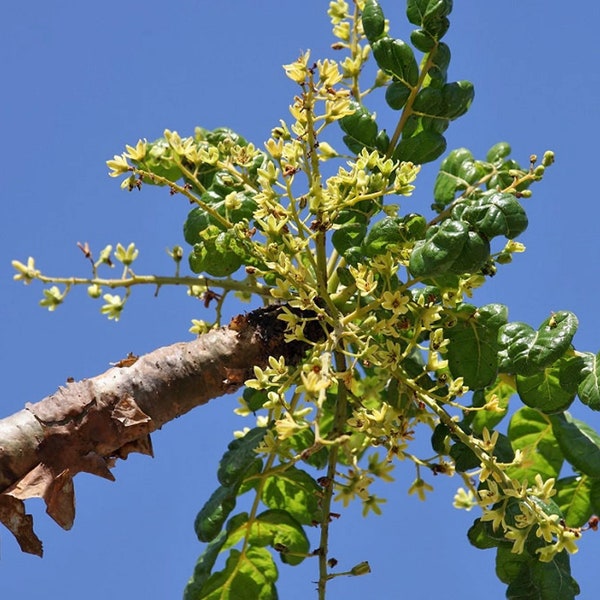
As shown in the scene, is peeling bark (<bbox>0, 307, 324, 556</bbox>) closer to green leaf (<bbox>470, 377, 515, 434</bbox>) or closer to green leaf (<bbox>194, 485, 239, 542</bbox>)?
green leaf (<bbox>194, 485, 239, 542</bbox>)

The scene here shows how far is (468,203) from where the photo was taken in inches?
120

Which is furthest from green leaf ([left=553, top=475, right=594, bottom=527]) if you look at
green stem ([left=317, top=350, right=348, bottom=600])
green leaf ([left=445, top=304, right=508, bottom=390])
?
green stem ([left=317, top=350, right=348, bottom=600])

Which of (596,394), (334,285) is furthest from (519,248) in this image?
(334,285)

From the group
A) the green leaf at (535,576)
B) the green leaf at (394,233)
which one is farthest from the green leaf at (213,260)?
the green leaf at (535,576)

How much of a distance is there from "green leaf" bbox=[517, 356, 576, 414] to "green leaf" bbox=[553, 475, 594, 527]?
2.03ft

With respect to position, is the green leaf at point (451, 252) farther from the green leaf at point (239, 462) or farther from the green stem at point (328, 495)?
the green leaf at point (239, 462)

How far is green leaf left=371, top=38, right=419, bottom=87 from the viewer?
3.45 metres

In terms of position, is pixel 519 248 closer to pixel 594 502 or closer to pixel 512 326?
pixel 512 326

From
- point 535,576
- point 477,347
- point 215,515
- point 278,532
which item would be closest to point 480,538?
point 535,576

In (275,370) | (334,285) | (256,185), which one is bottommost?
(275,370)

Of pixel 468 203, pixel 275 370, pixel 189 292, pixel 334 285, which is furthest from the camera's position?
pixel 189 292

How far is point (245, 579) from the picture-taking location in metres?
3.75

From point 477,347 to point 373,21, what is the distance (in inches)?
47.0

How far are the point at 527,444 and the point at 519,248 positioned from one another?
3.75 ft
